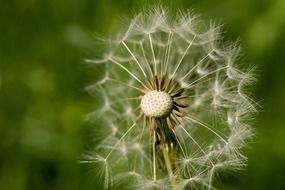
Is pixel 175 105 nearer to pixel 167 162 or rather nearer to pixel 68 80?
pixel 167 162

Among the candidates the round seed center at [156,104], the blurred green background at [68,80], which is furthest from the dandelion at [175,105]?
the blurred green background at [68,80]

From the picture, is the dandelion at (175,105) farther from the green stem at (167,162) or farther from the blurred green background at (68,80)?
the blurred green background at (68,80)

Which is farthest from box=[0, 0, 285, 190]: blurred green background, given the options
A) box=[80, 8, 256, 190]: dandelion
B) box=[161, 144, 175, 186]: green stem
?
box=[161, 144, 175, 186]: green stem

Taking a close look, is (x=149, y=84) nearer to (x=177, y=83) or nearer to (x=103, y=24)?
(x=177, y=83)

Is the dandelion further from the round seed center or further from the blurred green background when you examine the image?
the blurred green background

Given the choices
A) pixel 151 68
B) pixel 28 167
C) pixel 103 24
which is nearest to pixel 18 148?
pixel 28 167

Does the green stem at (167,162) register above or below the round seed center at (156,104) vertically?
below
